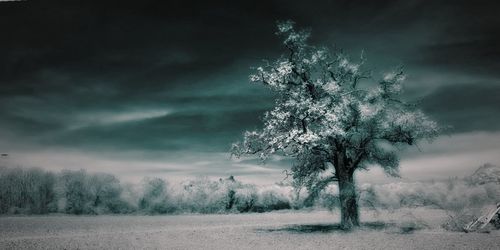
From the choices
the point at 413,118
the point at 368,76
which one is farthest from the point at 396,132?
the point at 368,76

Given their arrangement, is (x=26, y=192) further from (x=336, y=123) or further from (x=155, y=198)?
(x=336, y=123)

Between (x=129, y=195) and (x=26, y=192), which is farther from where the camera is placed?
(x=129, y=195)

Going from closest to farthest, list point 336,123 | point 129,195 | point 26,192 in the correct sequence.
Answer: point 336,123 → point 26,192 → point 129,195

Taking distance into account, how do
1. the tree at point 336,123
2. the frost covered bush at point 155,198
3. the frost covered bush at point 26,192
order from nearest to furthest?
the tree at point 336,123, the frost covered bush at point 26,192, the frost covered bush at point 155,198

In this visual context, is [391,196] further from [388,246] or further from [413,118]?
[388,246]

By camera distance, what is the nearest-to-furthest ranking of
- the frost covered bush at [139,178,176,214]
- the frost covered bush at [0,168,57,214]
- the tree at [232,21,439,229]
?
the tree at [232,21,439,229] → the frost covered bush at [0,168,57,214] → the frost covered bush at [139,178,176,214]

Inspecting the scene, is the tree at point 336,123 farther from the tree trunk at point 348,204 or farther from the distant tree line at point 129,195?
the distant tree line at point 129,195

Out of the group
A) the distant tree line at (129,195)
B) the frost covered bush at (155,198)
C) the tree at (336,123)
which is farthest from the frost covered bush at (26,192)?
the tree at (336,123)

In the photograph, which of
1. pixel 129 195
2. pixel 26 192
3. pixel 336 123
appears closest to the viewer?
pixel 336 123

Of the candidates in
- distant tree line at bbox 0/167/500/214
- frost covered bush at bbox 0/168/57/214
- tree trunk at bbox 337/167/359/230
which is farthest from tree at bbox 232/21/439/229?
frost covered bush at bbox 0/168/57/214

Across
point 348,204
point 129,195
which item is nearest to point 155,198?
point 129,195

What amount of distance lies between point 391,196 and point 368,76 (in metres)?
14.6

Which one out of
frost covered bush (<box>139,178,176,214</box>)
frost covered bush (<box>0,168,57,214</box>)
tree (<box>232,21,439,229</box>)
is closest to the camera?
tree (<box>232,21,439,229</box>)

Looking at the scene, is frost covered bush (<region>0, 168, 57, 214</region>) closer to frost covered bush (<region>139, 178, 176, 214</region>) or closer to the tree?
frost covered bush (<region>139, 178, 176, 214</region>)
